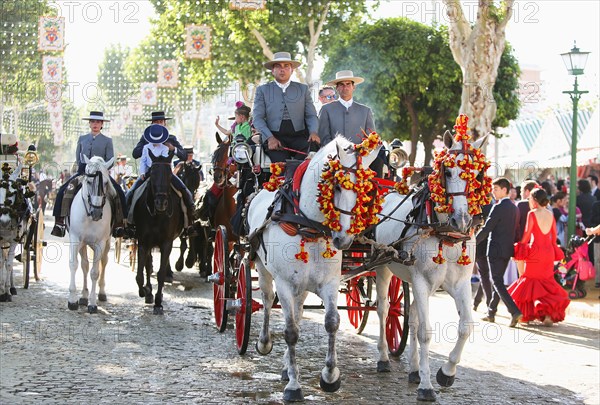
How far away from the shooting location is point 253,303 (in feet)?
34.8

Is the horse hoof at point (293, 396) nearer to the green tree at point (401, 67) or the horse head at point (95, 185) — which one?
the horse head at point (95, 185)

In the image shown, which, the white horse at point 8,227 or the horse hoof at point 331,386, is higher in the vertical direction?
the white horse at point 8,227

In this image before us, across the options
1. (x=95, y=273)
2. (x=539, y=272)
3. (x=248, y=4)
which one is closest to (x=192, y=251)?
(x=95, y=273)

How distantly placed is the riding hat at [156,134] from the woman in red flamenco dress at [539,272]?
5.58 meters

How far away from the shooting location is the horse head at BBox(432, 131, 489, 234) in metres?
8.21

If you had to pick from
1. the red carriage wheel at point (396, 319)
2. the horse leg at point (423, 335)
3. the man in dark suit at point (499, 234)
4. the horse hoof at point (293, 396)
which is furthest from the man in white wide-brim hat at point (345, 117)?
the man in dark suit at point (499, 234)

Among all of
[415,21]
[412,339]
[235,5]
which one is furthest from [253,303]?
[415,21]

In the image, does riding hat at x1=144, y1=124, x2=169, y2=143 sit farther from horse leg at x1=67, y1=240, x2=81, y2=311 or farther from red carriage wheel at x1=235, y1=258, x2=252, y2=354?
red carriage wheel at x1=235, y1=258, x2=252, y2=354

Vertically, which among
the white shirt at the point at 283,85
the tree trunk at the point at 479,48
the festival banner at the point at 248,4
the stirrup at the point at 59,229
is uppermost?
the festival banner at the point at 248,4

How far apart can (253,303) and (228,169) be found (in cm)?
482

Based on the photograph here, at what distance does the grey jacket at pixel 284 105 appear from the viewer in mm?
10547

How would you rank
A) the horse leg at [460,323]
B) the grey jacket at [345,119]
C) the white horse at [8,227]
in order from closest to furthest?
the horse leg at [460,323] < the grey jacket at [345,119] < the white horse at [8,227]

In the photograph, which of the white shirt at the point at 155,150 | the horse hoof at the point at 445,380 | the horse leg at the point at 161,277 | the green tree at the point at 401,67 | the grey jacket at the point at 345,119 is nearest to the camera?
→ the horse hoof at the point at 445,380

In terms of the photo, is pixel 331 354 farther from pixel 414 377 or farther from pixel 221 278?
pixel 221 278
